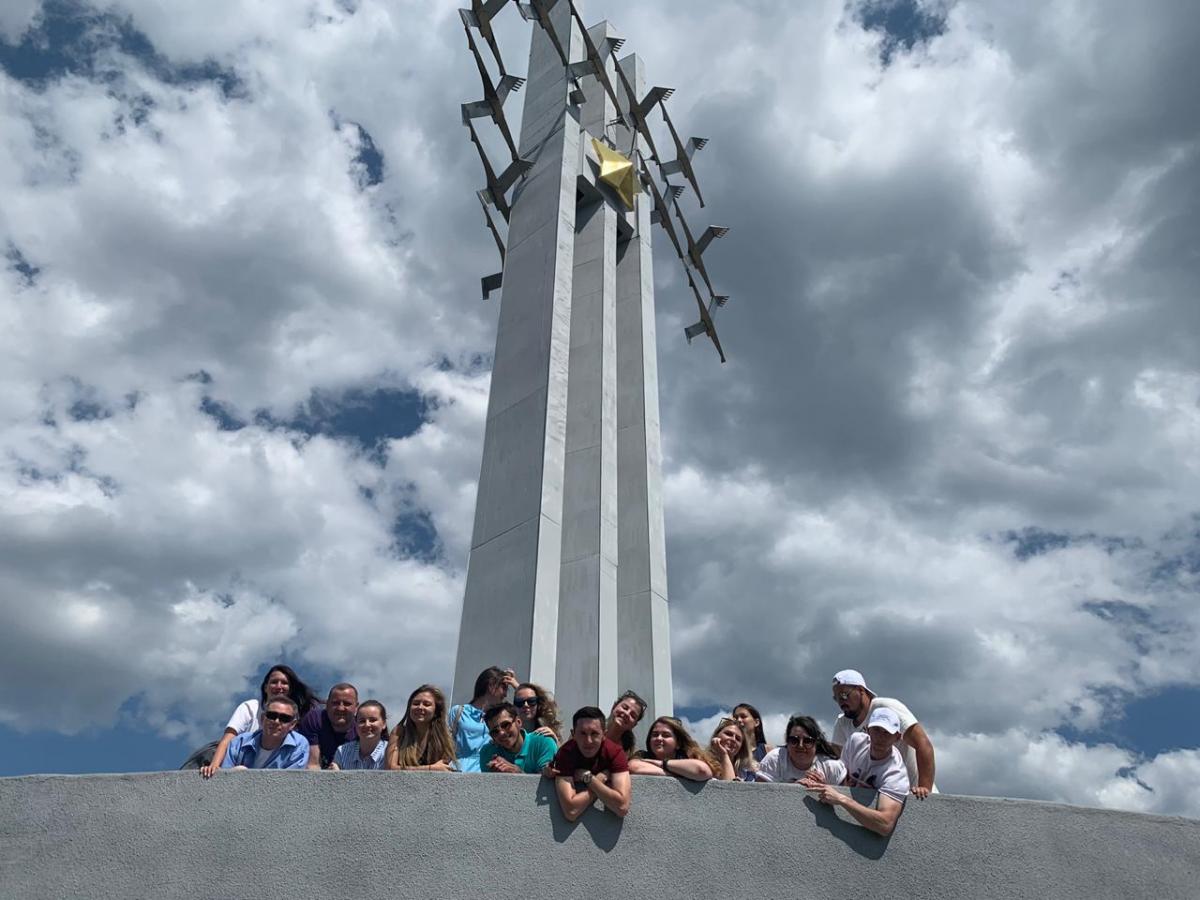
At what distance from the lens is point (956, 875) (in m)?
5.03

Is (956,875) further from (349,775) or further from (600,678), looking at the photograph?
(600,678)

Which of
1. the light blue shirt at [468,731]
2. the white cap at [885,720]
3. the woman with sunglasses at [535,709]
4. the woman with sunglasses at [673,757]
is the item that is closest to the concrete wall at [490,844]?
the woman with sunglasses at [673,757]

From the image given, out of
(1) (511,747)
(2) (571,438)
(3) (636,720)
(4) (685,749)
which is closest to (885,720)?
(4) (685,749)

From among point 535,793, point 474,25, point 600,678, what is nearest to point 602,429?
point 600,678

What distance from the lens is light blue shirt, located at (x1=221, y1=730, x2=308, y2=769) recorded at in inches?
212

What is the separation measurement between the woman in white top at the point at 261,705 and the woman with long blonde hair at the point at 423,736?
0.75 m

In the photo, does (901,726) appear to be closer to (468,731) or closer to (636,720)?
(636,720)

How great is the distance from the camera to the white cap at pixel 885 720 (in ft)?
16.1

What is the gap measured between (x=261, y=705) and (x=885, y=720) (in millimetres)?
3680

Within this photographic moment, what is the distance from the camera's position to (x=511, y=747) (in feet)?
18.1

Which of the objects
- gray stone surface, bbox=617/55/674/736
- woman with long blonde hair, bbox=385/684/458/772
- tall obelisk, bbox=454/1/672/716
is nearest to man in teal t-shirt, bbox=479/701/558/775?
woman with long blonde hair, bbox=385/684/458/772

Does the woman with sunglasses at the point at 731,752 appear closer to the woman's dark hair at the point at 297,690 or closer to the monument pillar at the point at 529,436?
the woman's dark hair at the point at 297,690

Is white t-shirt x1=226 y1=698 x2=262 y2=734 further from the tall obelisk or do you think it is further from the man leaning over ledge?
the tall obelisk

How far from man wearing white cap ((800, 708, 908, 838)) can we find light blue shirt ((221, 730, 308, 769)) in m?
2.88
